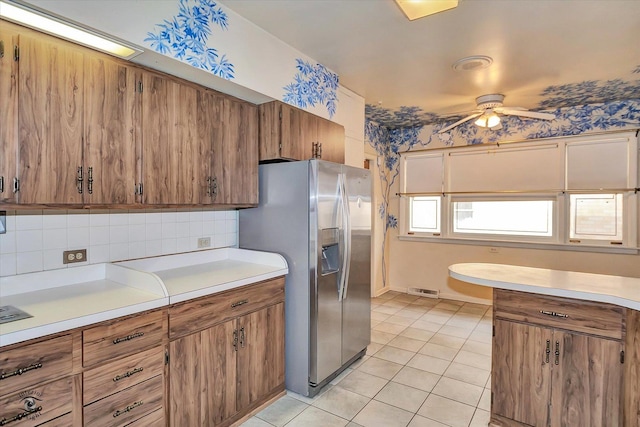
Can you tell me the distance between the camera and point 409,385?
2.67m

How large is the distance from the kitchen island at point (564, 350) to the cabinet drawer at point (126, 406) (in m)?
1.91

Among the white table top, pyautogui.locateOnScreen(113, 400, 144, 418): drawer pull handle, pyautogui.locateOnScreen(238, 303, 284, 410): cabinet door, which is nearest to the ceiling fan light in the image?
the white table top

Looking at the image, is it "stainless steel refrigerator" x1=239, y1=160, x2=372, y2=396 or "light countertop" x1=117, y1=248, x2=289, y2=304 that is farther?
"stainless steel refrigerator" x1=239, y1=160, x2=372, y2=396

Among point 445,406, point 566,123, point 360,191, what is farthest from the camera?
point 566,123

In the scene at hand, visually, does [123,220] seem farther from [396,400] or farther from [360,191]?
[396,400]

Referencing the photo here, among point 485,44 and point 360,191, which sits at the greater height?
point 485,44

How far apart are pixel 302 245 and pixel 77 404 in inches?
59.1

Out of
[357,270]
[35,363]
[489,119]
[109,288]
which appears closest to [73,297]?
[109,288]

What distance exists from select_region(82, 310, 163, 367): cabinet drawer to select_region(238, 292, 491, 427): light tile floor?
97 centimetres

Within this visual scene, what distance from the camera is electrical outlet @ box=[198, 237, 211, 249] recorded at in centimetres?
268

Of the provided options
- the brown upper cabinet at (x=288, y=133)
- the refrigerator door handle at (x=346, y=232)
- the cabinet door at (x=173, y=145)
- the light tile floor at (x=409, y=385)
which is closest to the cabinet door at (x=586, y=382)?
the light tile floor at (x=409, y=385)

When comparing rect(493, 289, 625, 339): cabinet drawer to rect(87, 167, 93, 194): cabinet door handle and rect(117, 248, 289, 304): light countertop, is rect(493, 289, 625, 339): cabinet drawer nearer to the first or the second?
rect(117, 248, 289, 304): light countertop

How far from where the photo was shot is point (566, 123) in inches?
164

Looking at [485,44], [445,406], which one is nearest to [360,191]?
[485,44]
